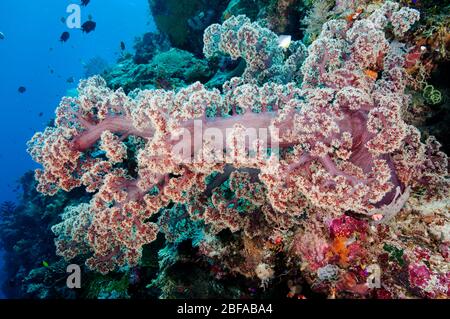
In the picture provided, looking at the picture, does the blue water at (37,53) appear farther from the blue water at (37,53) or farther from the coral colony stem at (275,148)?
the coral colony stem at (275,148)

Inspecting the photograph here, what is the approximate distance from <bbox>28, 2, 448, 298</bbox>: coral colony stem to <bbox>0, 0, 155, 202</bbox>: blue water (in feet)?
287

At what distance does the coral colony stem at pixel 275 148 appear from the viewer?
2949mm

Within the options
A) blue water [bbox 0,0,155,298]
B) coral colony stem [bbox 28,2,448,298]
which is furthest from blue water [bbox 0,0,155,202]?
coral colony stem [bbox 28,2,448,298]

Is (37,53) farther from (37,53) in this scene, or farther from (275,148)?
(275,148)

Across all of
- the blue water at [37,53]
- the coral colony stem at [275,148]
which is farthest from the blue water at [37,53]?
the coral colony stem at [275,148]

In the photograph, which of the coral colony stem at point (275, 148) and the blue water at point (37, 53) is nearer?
the coral colony stem at point (275, 148)

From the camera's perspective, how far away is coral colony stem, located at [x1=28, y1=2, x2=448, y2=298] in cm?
295

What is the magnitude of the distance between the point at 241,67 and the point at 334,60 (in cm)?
462

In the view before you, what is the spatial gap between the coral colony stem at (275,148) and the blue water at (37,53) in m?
87.5

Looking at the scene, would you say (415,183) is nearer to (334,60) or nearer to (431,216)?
(431,216)

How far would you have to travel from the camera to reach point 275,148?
10.3ft

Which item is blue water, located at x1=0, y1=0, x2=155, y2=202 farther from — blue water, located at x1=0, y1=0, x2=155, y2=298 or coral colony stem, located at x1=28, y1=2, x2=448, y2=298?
coral colony stem, located at x1=28, y1=2, x2=448, y2=298

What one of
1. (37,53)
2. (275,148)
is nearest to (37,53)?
(37,53)
